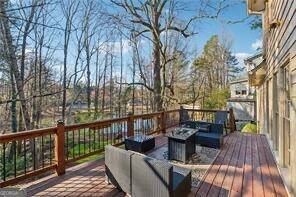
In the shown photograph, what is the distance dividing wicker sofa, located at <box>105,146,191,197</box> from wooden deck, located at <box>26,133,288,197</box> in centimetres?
26

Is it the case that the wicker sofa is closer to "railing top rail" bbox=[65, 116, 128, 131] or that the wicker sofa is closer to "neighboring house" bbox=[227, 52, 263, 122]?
"railing top rail" bbox=[65, 116, 128, 131]

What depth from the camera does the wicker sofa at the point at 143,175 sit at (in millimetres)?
3082

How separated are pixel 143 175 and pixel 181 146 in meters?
2.46

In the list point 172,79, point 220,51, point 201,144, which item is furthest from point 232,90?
point 201,144

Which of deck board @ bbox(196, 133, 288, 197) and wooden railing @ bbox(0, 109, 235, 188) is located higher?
wooden railing @ bbox(0, 109, 235, 188)

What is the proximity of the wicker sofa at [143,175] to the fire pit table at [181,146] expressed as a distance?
5.38 feet

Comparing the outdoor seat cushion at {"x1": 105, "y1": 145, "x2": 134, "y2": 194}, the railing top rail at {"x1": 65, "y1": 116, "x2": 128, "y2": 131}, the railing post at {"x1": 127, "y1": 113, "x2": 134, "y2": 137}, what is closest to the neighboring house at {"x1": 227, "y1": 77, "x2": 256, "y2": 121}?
the railing post at {"x1": 127, "y1": 113, "x2": 134, "y2": 137}

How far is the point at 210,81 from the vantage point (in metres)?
27.7

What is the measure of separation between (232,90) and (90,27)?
15.7 metres

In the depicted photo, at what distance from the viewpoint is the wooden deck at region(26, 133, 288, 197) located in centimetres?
399

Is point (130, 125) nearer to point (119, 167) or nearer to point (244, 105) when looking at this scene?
point (119, 167)

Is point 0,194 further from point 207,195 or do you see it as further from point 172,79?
point 172,79

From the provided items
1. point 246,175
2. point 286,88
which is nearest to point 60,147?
point 246,175

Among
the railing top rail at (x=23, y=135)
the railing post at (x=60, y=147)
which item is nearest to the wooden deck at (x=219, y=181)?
the railing post at (x=60, y=147)
